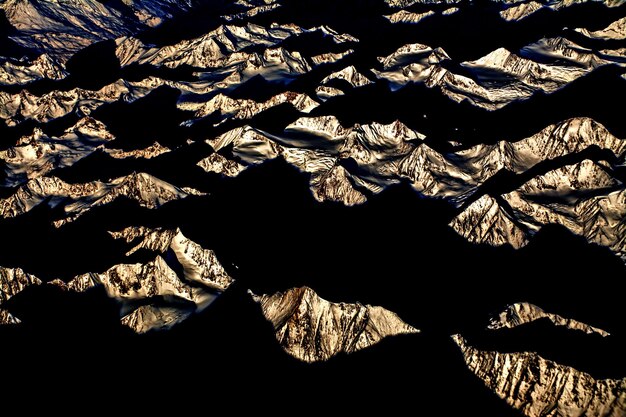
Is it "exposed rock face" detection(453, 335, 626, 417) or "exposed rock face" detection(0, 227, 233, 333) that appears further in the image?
"exposed rock face" detection(0, 227, 233, 333)

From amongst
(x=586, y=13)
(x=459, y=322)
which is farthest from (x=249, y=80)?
(x=586, y=13)

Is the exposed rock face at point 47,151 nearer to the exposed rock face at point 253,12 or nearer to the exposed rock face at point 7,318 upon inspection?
the exposed rock face at point 7,318

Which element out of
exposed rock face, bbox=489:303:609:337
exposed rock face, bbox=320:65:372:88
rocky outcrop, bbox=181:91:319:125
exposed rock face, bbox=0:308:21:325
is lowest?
exposed rock face, bbox=0:308:21:325

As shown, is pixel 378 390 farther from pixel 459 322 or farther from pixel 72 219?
pixel 72 219

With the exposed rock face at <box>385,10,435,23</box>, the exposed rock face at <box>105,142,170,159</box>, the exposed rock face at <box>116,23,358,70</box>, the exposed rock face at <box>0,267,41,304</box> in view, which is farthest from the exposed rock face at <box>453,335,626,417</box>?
the exposed rock face at <box>385,10,435,23</box>

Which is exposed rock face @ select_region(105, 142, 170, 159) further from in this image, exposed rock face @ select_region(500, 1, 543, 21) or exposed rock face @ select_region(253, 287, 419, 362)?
exposed rock face @ select_region(500, 1, 543, 21)

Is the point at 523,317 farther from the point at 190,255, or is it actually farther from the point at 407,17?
the point at 407,17
